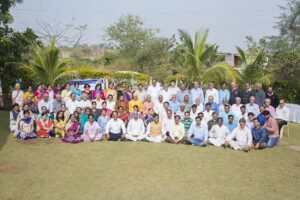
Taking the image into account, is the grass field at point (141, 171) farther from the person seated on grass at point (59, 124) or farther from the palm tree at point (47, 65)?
the palm tree at point (47, 65)

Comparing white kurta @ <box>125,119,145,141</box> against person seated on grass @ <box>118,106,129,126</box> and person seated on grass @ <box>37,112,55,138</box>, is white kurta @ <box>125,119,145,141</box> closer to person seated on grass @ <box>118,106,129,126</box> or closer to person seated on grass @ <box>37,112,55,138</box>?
person seated on grass @ <box>118,106,129,126</box>

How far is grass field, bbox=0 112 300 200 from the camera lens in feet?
19.9

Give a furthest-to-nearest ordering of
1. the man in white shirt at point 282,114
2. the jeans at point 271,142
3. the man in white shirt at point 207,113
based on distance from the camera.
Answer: the man in white shirt at point 282,114 < the man in white shirt at point 207,113 < the jeans at point 271,142

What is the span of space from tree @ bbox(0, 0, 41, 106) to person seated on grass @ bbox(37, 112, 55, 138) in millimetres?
4913

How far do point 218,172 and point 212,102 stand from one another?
4054 millimetres

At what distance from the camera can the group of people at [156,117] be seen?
9.88 meters

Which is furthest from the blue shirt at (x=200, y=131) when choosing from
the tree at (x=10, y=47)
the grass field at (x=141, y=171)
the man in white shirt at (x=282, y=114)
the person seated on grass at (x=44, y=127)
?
the tree at (x=10, y=47)

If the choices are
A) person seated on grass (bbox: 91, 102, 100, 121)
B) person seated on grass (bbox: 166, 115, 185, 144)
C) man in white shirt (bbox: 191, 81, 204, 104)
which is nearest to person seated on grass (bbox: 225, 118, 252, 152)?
person seated on grass (bbox: 166, 115, 185, 144)

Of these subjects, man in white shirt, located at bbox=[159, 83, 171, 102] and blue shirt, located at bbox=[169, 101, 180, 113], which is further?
man in white shirt, located at bbox=[159, 83, 171, 102]

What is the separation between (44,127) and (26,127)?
494 millimetres

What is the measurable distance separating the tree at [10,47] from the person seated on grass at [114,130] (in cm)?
619

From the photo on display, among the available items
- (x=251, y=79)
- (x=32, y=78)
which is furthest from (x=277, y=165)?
(x=32, y=78)

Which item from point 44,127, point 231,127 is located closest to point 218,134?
point 231,127

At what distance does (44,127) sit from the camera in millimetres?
10297
